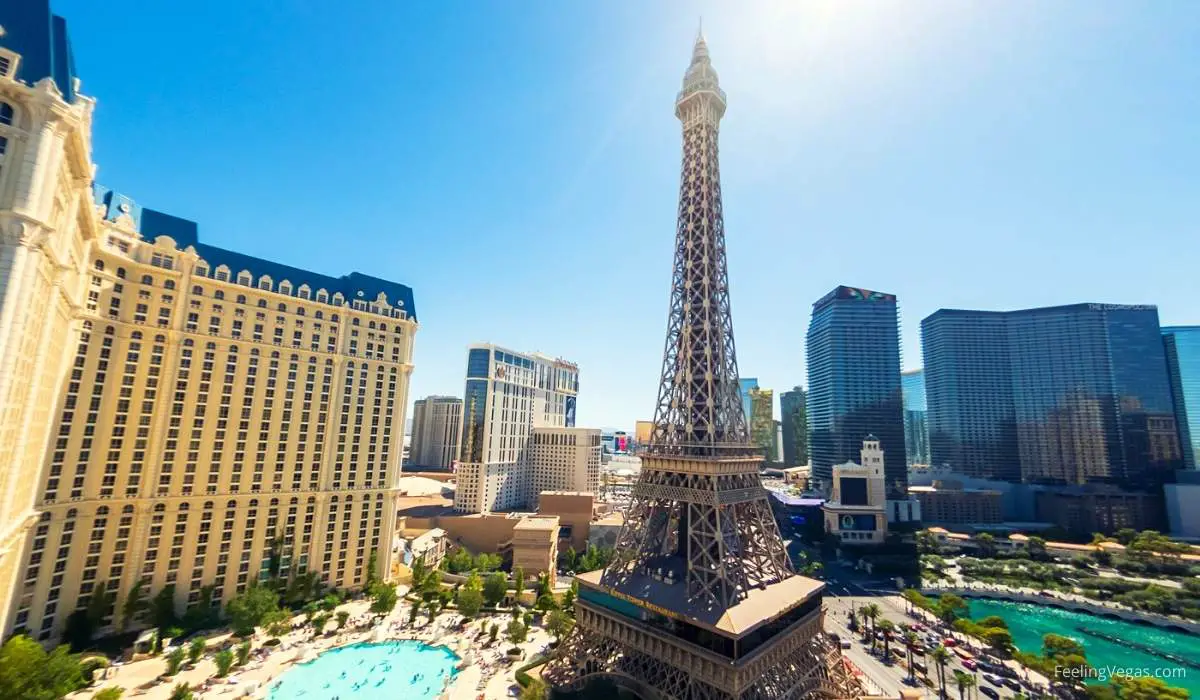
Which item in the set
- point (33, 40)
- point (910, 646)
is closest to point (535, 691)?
point (910, 646)

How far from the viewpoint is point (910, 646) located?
57.5 m

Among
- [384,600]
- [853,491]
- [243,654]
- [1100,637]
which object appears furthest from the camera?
[853,491]

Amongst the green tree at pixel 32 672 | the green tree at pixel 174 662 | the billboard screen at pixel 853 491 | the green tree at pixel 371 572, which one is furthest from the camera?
the billboard screen at pixel 853 491

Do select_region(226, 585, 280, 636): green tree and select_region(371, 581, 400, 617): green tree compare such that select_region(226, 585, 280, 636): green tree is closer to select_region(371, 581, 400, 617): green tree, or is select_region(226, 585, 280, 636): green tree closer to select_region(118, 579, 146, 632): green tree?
select_region(118, 579, 146, 632): green tree

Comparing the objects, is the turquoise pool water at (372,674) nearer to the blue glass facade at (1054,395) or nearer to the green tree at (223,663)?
the green tree at (223,663)

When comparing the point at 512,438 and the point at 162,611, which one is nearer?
the point at 162,611

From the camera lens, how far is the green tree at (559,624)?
52984 millimetres

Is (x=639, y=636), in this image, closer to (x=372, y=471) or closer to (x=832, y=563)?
(x=372, y=471)

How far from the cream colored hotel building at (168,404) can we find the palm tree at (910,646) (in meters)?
69.4

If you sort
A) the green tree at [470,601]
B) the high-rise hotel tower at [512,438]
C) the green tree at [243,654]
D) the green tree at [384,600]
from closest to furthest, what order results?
1. the green tree at [243,654]
2. the green tree at [384,600]
3. the green tree at [470,601]
4. the high-rise hotel tower at [512,438]

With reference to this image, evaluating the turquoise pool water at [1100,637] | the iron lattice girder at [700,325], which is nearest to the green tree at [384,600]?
the iron lattice girder at [700,325]

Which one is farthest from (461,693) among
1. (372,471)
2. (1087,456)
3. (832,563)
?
(1087,456)

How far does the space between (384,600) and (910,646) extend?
64.8 meters

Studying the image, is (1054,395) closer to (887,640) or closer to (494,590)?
(887,640)
